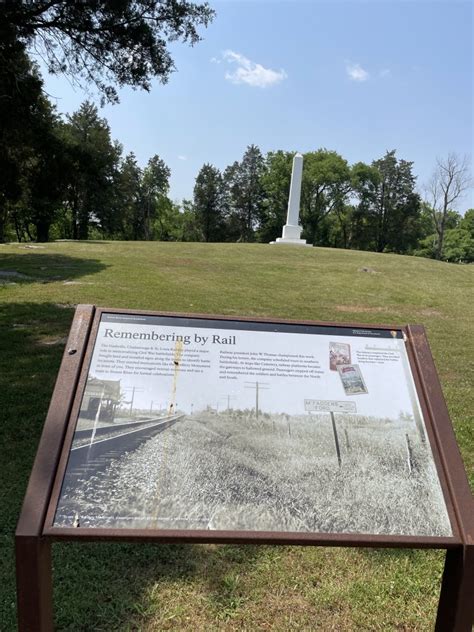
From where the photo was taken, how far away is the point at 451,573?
6.23 feet

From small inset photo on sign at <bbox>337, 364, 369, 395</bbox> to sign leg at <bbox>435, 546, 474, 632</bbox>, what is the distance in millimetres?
691

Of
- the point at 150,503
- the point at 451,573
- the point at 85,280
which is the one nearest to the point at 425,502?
the point at 451,573

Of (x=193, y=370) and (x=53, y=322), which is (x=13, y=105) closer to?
(x=53, y=322)

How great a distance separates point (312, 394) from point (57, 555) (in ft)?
5.88

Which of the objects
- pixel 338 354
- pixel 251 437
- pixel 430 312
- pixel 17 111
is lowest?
pixel 430 312

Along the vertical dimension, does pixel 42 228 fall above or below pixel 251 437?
below

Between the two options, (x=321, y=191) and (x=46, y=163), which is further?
(x=321, y=191)

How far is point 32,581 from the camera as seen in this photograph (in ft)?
5.68

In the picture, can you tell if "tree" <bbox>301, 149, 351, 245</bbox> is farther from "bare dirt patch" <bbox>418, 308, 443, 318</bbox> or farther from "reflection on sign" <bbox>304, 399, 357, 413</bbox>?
"reflection on sign" <bbox>304, 399, 357, 413</bbox>

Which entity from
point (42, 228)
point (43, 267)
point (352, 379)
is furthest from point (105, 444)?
point (42, 228)

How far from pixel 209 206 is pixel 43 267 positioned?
43329mm

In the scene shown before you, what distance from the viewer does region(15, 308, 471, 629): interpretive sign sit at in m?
1.81

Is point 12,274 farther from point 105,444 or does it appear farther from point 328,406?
point 328,406

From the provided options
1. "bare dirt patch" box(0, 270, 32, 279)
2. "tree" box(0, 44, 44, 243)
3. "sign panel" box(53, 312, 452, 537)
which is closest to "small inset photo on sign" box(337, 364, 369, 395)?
"sign panel" box(53, 312, 452, 537)
